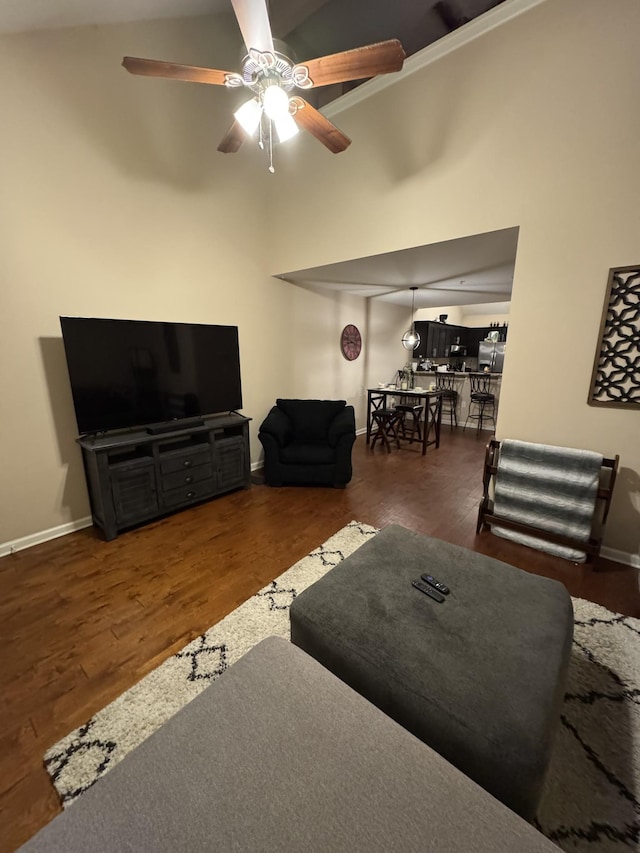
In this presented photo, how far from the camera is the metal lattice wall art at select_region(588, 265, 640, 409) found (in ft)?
6.64

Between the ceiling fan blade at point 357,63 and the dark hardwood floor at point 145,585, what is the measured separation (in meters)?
2.69

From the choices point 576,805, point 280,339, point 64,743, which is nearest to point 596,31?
point 280,339

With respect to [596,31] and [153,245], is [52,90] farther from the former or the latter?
[596,31]

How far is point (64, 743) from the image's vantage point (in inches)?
48.4

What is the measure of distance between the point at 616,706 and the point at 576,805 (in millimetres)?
483

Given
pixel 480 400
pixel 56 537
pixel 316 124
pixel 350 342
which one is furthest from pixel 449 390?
pixel 56 537

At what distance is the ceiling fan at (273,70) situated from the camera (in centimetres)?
144

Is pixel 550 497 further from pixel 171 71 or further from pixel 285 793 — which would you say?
pixel 171 71

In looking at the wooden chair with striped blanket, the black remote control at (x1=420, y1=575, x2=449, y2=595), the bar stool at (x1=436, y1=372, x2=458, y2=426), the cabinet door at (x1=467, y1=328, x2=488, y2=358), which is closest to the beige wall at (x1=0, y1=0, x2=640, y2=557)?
the wooden chair with striped blanket

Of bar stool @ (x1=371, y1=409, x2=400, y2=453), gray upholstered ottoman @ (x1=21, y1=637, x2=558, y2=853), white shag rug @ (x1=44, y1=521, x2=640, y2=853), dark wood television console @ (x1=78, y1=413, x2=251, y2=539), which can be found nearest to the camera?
gray upholstered ottoman @ (x1=21, y1=637, x2=558, y2=853)

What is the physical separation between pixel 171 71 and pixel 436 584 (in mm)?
2703

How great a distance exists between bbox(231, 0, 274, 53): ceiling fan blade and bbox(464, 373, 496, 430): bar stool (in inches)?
207

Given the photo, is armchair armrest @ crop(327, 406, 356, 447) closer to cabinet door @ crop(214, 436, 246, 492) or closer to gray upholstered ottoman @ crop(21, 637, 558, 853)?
cabinet door @ crop(214, 436, 246, 492)

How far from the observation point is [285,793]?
69 cm
